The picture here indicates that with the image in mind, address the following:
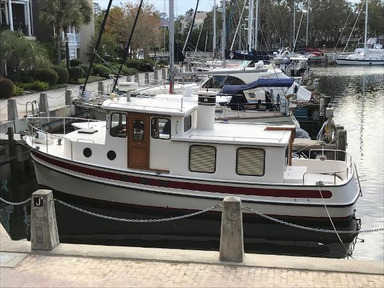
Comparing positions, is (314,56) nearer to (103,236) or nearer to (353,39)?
(353,39)

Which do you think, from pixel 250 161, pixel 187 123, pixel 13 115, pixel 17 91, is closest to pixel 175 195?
pixel 187 123

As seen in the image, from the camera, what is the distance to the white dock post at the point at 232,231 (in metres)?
7.97

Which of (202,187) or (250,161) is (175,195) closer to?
(202,187)

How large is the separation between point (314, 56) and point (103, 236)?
295 feet

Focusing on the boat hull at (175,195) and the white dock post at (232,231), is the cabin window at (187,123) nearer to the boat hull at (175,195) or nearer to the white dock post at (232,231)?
the boat hull at (175,195)


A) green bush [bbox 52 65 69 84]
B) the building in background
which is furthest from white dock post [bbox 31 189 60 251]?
the building in background

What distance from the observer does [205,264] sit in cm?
805

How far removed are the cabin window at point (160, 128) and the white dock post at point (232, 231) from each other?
573cm

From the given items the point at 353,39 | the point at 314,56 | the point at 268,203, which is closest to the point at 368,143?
the point at 268,203

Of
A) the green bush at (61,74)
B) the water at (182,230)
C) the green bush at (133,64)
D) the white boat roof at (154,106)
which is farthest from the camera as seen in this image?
the green bush at (133,64)

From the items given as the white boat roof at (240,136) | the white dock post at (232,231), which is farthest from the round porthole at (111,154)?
the white dock post at (232,231)

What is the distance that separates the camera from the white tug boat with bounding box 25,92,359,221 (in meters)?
13.2

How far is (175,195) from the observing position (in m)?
13.7

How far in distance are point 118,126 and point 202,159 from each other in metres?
2.49
